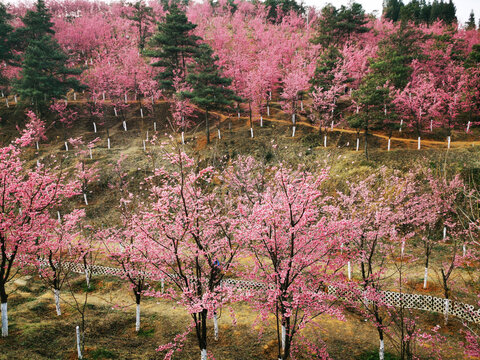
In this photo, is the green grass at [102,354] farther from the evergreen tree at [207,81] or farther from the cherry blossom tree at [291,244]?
the evergreen tree at [207,81]

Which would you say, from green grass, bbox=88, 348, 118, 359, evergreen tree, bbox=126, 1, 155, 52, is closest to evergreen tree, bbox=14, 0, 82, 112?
evergreen tree, bbox=126, 1, 155, 52

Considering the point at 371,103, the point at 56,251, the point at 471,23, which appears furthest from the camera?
the point at 471,23

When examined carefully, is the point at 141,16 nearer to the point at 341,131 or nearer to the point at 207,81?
the point at 207,81

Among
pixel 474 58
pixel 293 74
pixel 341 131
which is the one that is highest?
pixel 474 58

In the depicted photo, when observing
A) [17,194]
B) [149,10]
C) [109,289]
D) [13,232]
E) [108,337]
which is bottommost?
[109,289]

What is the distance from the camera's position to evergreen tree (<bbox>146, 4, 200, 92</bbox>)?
117 feet

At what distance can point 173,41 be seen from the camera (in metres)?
36.8

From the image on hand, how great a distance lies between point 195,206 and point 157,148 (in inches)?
1129

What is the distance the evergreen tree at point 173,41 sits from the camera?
3572cm

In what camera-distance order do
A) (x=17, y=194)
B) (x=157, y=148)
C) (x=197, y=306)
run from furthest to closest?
(x=157, y=148) < (x=17, y=194) < (x=197, y=306)

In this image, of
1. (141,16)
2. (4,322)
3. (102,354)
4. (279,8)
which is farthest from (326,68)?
(279,8)

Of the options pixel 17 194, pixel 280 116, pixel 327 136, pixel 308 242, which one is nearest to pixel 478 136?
pixel 327 136

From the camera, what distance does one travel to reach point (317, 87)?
32500 mm

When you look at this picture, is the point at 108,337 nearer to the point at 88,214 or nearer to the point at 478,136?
the point at 88,214
